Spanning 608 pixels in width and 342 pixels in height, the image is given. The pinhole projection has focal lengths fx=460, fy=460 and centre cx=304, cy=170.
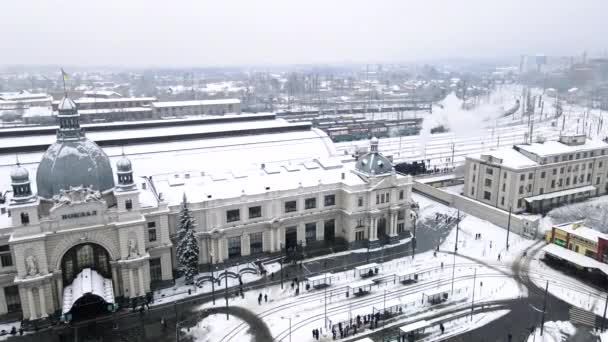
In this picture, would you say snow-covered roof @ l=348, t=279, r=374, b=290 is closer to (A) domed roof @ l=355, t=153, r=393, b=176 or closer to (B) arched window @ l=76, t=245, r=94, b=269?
(A) domed roof @ l=355, t=153, r=393, b=176

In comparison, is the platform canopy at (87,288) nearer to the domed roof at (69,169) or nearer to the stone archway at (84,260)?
the stone archway at (84,260)

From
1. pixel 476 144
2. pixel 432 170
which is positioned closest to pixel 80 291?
pixel 432 170

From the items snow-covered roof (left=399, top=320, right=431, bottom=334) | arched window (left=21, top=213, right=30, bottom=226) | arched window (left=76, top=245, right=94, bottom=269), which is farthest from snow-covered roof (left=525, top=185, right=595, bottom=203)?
arched window (left=21, top=213, right=30, bottom=226)

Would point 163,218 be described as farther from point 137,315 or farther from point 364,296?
point 364,296

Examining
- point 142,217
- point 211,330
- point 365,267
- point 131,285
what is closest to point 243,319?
point 211,330

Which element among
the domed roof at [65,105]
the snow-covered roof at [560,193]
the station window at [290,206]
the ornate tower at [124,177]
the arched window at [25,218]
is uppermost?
the domed roof at [65,105]

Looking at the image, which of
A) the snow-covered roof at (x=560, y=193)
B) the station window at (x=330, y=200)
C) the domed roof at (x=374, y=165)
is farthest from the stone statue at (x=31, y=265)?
the snow-covered roof at (x=560, y=193)
